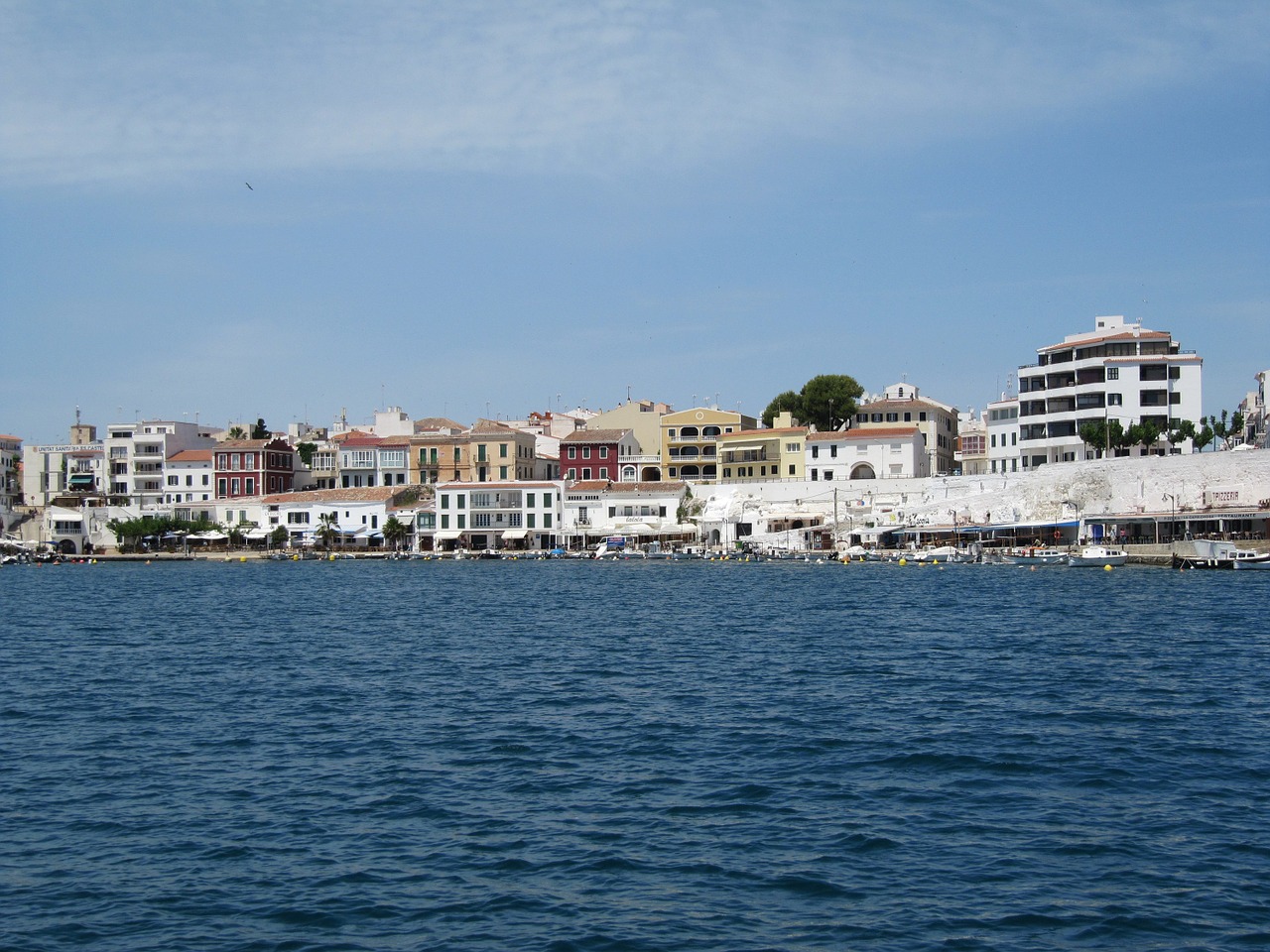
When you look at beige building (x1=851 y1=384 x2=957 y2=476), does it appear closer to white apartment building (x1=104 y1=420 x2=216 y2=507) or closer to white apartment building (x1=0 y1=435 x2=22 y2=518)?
white apartment building (x1=104 y1=420 x2=216 y2=507)

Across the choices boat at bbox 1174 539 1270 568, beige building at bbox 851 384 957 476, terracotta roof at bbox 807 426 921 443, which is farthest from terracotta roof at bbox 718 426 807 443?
boat at bbox 1174 539 1270 568

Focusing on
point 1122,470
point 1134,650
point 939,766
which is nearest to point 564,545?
point 1122,470

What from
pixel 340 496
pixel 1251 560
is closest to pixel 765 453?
pixel 340 496

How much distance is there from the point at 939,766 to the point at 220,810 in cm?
1012

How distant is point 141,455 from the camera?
11056cm

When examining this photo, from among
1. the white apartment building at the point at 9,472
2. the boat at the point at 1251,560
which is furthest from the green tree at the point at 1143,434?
the white apartment building at the point at 9,472

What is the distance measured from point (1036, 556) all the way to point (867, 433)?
2209 centimetres

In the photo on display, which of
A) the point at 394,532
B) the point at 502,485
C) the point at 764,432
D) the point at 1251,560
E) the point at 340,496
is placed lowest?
the point at 1251,560

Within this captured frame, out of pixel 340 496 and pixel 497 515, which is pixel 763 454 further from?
pixel 340 496

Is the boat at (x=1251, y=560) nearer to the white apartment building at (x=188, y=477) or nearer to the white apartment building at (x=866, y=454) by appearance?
the white apartment building at (x=866, y=454)

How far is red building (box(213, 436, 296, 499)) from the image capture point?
343 ft

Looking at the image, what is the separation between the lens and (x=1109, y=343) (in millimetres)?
79688

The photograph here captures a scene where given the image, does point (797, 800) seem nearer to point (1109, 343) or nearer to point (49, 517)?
point (1109, 343)

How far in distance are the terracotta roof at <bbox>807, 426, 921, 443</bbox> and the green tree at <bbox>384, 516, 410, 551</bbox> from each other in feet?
102
